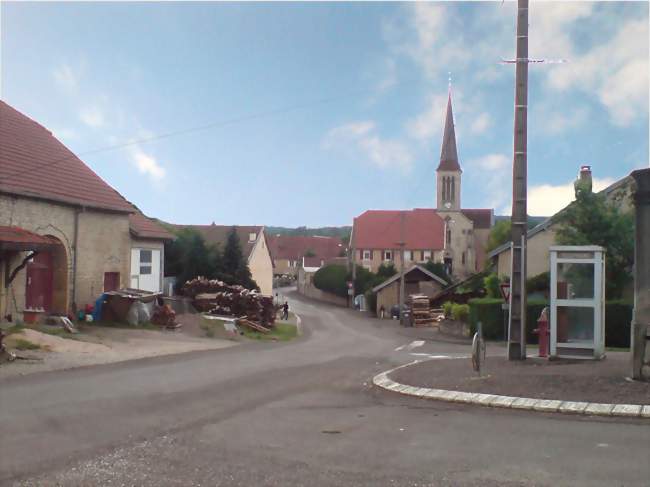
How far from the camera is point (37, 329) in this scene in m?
20.5

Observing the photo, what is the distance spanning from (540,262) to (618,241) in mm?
7460

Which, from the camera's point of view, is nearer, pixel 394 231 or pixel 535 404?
pixel 535 404

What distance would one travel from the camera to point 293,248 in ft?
430

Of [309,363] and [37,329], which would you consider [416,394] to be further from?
[37,329]

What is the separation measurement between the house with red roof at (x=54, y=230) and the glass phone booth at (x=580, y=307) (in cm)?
1391

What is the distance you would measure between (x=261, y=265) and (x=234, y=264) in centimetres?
1858

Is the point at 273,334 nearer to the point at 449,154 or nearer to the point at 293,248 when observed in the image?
the point at 449,154

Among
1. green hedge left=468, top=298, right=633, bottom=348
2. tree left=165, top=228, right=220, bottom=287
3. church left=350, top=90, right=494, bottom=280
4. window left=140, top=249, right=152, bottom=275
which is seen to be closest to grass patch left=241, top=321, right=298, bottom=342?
window left=140, top=249, right=152, bottom=275

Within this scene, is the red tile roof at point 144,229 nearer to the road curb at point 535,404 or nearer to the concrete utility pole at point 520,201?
the concrete utility pole at point 520,201

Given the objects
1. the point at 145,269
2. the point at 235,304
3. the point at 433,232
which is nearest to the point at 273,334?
the point at 235,304

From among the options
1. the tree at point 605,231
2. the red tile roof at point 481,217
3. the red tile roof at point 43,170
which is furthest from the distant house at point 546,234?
the red tile roof at point 481,217

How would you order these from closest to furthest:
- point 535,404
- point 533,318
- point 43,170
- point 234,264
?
point 535,404
point 43,170
point 533,318
point 234,264

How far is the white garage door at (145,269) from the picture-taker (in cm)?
3080

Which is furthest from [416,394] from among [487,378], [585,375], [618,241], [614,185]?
[614,185]
